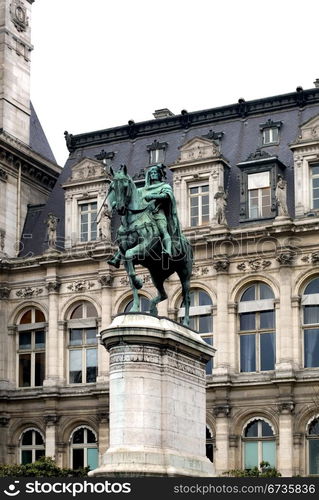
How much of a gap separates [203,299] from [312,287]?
4971mm

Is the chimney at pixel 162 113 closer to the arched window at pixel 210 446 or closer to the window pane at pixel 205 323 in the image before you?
the window pane at pixel 205 323

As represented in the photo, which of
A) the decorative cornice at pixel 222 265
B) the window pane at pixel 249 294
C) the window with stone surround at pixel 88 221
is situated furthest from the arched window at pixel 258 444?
the window with stone surround at pixel 88 221

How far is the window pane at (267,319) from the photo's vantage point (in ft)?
178

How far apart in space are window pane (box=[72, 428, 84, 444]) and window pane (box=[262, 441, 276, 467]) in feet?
28.3

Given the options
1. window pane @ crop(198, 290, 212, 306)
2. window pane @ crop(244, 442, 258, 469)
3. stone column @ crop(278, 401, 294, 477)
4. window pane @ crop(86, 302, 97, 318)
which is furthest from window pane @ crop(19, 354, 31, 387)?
stone column @ crop(278, 401, 294, 477)

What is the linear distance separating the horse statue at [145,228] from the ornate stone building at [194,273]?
→ 60.3 ft

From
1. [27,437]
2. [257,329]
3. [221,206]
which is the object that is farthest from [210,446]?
[221,206]

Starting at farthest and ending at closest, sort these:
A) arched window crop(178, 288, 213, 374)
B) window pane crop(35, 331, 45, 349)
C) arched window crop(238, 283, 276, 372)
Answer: window pane crop(35, 331, 45, 349) < arched window crop(178, 288, 213, 374) < arched window crop(238, 283, 276, 372)

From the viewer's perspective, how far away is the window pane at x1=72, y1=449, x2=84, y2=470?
56794 mm

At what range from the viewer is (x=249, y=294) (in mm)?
54875

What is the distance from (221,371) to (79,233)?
10.3 m

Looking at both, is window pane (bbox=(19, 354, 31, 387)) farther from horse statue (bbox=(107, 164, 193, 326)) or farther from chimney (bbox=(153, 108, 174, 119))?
horse statue (bbox=(107, 164, 193, 326))

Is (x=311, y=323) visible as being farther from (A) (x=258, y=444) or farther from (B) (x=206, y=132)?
(B) (x=206, y=132)

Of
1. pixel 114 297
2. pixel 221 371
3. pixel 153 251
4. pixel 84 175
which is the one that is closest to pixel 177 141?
pixel 84 175
